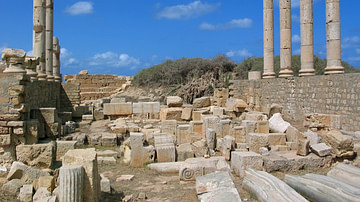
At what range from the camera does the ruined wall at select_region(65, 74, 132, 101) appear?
29.3 metres

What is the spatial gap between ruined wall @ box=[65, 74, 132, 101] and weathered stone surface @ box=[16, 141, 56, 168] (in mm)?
22573

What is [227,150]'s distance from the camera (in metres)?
8.96

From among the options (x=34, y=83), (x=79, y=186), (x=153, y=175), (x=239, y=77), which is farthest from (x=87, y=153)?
(x=239, y=77)

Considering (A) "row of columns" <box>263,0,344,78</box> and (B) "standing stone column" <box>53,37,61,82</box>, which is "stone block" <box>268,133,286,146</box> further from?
(B) "standing stone column" <box>53,37,61,82</box>

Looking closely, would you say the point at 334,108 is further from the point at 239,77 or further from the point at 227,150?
the point at 239,77

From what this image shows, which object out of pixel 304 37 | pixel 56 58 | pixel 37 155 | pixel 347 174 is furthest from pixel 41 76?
pixel 347 174

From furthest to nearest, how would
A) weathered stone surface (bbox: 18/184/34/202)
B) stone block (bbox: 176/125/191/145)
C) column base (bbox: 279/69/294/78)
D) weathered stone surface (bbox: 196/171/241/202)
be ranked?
column base (bbox: 279/69/294/78) < stone block (bbox: 176/125/191/145) < weathered stone surface (bbox: 18/184/34/202) < weathered stone surface (bbox: 196/171/241/202)

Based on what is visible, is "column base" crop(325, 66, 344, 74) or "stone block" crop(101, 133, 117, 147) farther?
"column base" crop(325, 66, 344, 74)

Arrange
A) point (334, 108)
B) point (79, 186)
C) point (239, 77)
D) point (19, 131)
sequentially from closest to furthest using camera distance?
point (79, 186), point (19, 131), point (334, 108), point (239, 77)

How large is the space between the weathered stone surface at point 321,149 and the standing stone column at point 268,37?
968cm

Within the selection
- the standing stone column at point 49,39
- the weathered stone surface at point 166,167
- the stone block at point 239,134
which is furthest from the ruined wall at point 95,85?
the weathered stone surface at point 166,167

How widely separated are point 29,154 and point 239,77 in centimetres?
2654

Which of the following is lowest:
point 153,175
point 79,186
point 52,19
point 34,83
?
point 153,175

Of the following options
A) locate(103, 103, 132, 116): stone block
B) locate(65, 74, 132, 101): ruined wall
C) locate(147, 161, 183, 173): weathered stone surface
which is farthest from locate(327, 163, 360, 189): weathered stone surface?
locate(65, 74, 132, 101): ruined wall
